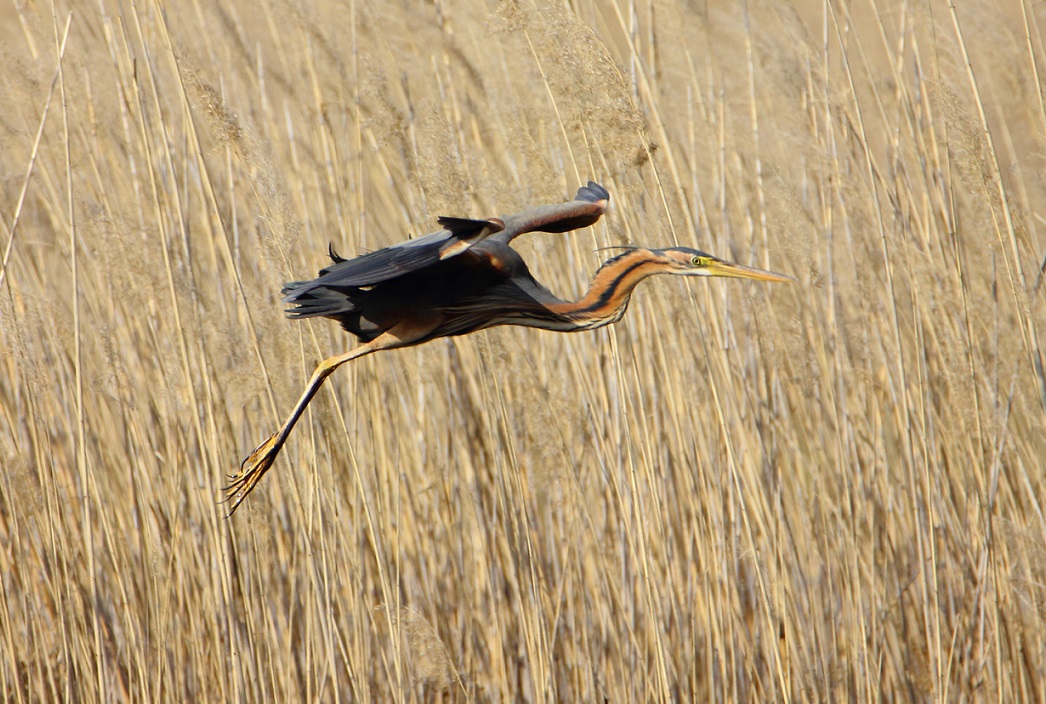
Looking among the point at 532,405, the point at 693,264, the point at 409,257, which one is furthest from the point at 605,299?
the point at 532,405

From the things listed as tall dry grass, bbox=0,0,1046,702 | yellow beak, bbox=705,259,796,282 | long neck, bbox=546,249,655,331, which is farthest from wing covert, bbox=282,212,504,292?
tall dry grass, bbox=0,0,1046,702

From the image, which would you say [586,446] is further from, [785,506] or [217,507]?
[217,507]

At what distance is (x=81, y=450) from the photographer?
1812mm

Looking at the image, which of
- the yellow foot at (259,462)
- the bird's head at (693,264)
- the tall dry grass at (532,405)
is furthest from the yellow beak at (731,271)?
the yellow foot at (259,462)

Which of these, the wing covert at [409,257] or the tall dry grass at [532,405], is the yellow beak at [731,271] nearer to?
the wing covert at [409,257]

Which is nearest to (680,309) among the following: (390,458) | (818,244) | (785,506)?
(818,244)

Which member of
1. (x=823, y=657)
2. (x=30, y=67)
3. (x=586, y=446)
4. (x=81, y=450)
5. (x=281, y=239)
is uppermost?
(x=30, y=67)

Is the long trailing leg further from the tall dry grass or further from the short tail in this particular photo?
the tall dry grass

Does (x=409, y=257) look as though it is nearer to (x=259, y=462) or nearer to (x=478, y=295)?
(x=478, y=295)

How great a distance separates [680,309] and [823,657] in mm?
698

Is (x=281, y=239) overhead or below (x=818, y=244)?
overhead

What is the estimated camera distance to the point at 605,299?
1262 millimetres

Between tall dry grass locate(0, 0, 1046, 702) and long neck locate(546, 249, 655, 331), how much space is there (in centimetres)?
41

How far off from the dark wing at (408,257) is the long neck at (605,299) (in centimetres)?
17
